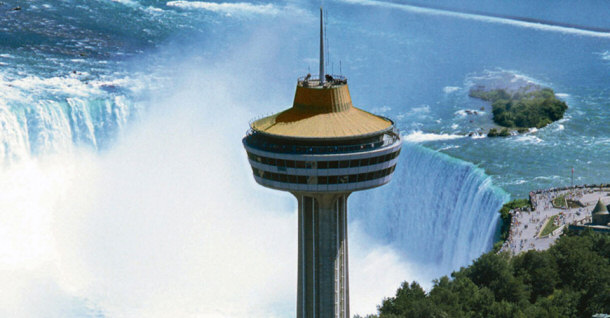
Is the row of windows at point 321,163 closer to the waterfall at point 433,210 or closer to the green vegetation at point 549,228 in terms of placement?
the green vegetation at point 549,228

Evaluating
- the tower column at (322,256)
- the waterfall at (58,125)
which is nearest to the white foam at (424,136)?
the waterfall at (58,125)

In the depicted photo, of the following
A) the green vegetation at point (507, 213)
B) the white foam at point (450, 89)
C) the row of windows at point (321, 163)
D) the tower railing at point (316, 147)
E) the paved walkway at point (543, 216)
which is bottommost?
the white foam at point (450, 89)

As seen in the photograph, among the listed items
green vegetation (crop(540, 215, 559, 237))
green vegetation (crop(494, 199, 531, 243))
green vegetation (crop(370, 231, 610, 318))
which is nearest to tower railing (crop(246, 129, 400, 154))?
green vegetation (crop(370, 231, 610, 318))

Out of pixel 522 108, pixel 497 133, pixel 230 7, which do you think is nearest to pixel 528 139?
pixel 497 133

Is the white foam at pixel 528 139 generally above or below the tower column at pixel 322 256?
below

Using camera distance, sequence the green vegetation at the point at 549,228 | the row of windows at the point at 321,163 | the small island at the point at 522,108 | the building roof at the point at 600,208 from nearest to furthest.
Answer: the row of windows at the point at 321,163 → the building roof at the point at 600,208 → the green vegetation at the point at 549,228 → the small island at the point at 522,108

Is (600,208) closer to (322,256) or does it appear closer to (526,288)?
(526,288)

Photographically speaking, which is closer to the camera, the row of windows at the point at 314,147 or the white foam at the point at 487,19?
the row of windows at the point at 314,147
